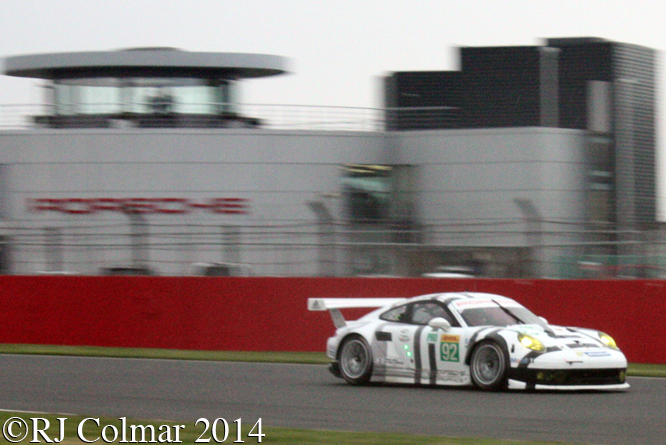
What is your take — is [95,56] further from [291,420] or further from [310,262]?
[291,420]

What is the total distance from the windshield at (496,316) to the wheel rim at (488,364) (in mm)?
461

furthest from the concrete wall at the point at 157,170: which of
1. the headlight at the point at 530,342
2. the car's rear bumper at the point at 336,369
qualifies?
the headlight at the point at 530,342

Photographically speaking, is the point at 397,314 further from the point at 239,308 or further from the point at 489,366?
the point at 239,308

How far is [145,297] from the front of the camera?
20.7m

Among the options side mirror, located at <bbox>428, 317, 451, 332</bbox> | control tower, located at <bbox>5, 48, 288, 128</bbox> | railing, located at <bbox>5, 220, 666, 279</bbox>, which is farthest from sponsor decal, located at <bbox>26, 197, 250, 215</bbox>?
side mirror, located at <bbox>428, 317, 451, 332</bbox>

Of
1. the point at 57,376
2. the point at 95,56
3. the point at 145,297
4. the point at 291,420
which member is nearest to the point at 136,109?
the point at 95,56

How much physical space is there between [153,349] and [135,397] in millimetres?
9206

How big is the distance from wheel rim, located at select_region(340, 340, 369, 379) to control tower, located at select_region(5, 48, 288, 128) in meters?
16.5

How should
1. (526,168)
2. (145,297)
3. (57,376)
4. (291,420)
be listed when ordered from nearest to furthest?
1. (291,420)
2. (57,376)
3. (145,297)
4. (526,168)

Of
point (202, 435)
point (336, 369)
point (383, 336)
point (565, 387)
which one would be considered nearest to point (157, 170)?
point (336, 369)

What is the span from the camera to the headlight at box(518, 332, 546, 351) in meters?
11.6

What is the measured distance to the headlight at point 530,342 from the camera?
38.2 feet

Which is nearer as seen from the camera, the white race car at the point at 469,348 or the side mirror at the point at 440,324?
the white race car at the point at 469,348

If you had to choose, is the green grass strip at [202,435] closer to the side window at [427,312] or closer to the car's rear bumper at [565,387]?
the car's rear bumper at [565,387]
